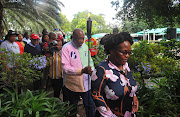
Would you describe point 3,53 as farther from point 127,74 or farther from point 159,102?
point 159,102

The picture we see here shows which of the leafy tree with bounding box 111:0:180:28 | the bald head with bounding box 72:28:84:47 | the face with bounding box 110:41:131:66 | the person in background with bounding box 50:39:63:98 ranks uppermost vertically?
the leafy tree with bounding box 111:0:180:28

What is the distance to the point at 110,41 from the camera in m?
1.69

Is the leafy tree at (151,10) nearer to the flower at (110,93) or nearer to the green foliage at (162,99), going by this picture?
the green foliage at (162,99)

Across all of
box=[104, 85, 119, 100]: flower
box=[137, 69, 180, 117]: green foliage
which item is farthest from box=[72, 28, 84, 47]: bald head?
box=[137, 69, 180, 117]: green foliage

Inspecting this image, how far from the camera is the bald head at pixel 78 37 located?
2.71 m

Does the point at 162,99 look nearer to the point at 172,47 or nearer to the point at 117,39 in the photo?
the point at 172,47

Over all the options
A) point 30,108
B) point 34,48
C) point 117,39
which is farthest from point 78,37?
point 34,48

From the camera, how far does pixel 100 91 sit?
157 centimetres

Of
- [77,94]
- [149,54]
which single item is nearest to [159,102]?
[77,94]

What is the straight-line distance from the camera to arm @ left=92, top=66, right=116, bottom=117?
4.99 ft

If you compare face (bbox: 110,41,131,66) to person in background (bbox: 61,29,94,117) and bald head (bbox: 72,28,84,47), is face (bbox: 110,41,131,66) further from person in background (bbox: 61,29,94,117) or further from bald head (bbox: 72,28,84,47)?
bald head (bbox: 72,28,84,47)

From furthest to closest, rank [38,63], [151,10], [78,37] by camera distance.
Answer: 1. [151,10]
2. [38,63]
3. [78,37]

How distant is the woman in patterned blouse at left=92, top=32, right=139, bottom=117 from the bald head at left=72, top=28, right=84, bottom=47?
1061 millimetres

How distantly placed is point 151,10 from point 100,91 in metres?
3.41
